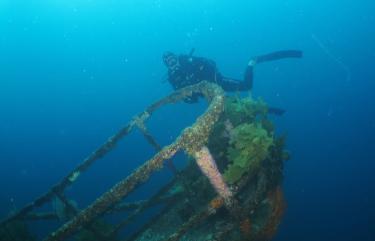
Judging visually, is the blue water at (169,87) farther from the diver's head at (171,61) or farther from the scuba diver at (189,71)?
the scuba diver at (189,71)

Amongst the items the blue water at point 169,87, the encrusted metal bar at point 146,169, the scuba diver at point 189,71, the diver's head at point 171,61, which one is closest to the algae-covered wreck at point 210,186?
the encrusted metal bar at point 146,169

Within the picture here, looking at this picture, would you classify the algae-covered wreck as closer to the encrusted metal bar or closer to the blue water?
the encrusted metal bar

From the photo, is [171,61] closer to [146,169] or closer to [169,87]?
[146,169]

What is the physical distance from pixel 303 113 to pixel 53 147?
33.8 m

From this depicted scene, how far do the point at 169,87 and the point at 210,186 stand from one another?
191ft

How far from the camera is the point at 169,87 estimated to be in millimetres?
63250

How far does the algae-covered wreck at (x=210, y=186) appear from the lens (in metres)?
3.79

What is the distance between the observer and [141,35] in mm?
88312

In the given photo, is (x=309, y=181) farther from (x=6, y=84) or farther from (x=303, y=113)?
(x=6, y=84)

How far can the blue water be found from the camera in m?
29.8

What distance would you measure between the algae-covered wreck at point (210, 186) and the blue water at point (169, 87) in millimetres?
17006

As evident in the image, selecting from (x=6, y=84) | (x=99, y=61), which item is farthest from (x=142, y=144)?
(x=99, y=61)

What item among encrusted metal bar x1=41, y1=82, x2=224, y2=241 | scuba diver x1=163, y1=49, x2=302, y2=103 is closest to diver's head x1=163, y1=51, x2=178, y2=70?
scuba diver x1=163, y1=49, x2=302, y2=103

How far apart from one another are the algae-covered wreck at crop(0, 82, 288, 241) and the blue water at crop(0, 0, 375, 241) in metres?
17.0
